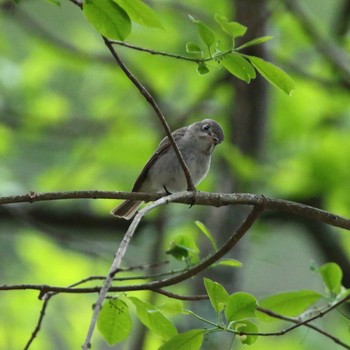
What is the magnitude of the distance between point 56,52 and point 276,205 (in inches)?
223

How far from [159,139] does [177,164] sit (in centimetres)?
222

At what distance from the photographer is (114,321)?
253cm

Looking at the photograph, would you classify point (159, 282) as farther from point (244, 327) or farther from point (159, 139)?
point (159, 139)

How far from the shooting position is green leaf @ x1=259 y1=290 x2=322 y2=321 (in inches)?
113

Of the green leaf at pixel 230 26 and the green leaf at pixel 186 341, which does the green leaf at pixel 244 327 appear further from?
the green leaf at pixel 230 26

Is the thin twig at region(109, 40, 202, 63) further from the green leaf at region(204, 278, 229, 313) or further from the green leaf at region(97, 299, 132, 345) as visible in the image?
the green leaf at region(97, 299, 132, 345)

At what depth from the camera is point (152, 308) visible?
242 centimetres

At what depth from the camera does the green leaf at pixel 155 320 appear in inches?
95.0

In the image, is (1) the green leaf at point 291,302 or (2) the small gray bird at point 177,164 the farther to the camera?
(2) the small gray bird at point 177,164

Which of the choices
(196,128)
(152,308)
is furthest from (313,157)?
(152,308)

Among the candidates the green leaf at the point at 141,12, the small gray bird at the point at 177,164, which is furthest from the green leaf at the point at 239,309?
the small gray bird at the point at 177,164

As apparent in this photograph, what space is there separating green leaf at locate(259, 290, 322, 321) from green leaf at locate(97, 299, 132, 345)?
573 millimetres

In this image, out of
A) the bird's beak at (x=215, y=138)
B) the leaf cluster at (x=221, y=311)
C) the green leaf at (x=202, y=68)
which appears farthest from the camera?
the bird's beak at (x=215, y=138)

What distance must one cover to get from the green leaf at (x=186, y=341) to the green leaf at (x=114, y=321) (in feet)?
0.87
